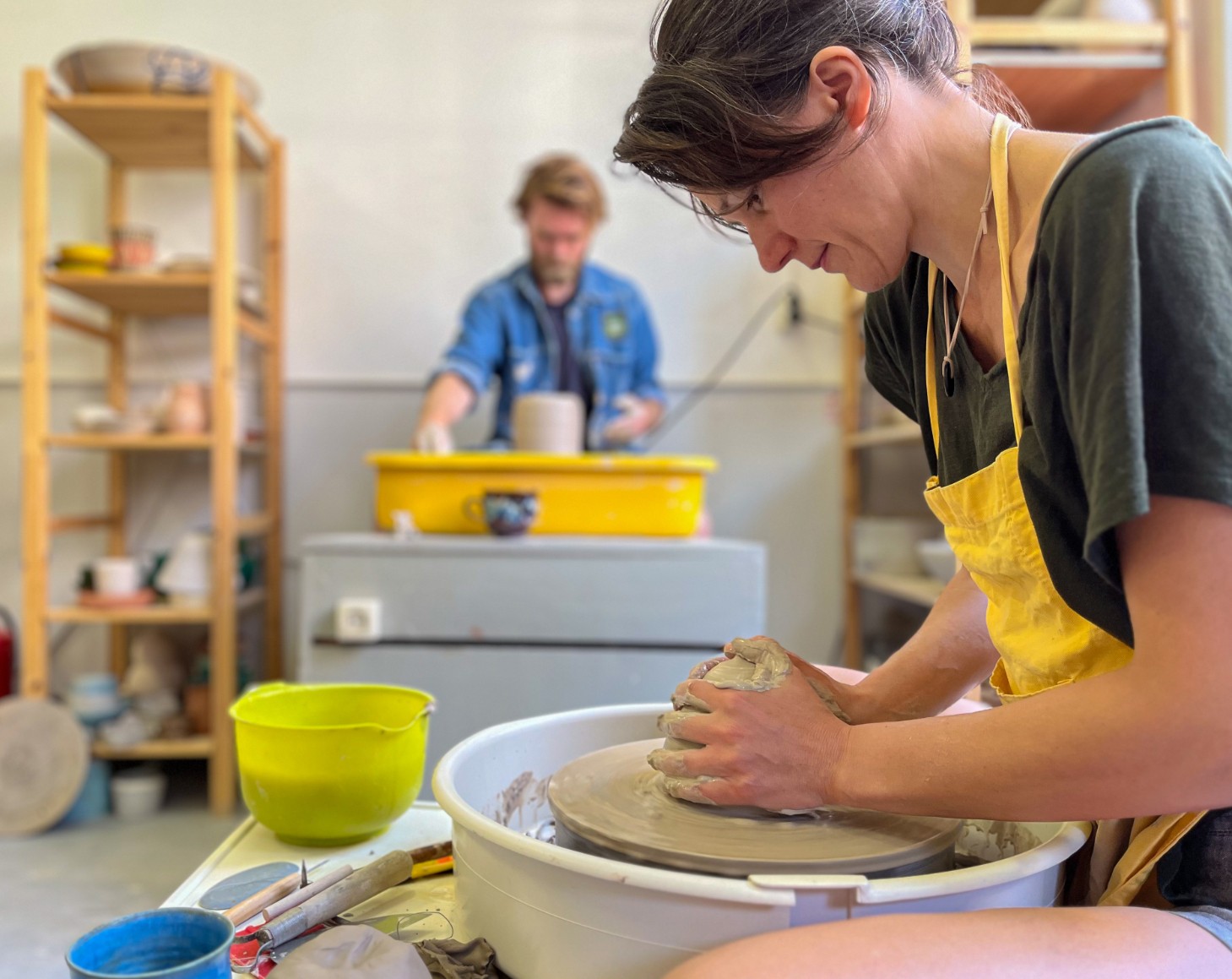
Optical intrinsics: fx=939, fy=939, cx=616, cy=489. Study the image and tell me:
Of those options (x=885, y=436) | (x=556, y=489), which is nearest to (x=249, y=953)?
(x=556, y=489)

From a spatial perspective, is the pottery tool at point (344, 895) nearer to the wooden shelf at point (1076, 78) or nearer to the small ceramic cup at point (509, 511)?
the small ceramic cup at point (509, 511)

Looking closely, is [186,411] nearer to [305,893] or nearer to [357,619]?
[357,619]

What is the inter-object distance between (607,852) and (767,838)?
0.36ft

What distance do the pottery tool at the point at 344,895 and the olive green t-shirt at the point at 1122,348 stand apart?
0.53 m

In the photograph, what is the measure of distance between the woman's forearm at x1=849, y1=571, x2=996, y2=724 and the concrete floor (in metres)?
1.32

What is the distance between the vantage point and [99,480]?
2639mm

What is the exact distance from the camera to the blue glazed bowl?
52 cm

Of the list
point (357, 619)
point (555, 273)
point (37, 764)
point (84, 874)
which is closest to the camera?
point (357, 619)

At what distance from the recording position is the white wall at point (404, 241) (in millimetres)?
2645

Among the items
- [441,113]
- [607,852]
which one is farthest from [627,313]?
[607,852]

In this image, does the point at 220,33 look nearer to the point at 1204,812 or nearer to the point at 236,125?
the point at 236,125

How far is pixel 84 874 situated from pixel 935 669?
5.76ft

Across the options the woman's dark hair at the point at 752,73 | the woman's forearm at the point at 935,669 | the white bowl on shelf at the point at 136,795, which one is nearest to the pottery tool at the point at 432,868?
the woman's forearm at the point at 935,669

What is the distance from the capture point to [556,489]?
6.10ft
